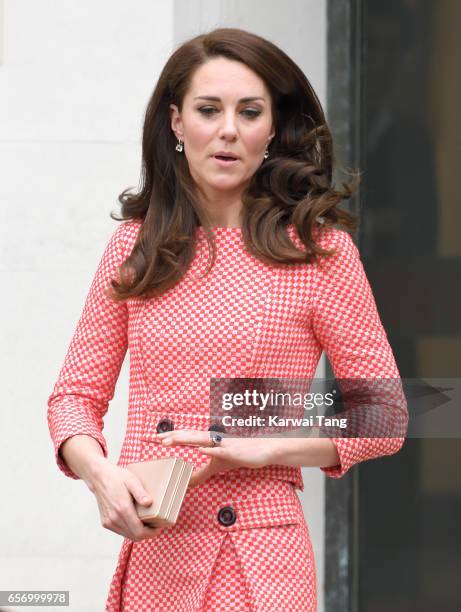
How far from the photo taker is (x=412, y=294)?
4785 mm

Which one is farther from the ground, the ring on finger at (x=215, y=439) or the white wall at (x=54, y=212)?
the white wall at (x=54, y=212)

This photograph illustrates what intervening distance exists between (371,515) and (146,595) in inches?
91.4

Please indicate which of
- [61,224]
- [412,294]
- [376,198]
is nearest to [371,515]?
[412,294]

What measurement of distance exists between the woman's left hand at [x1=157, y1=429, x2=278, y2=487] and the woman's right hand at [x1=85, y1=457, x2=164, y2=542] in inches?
4.1

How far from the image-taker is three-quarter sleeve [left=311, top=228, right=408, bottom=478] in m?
2.73

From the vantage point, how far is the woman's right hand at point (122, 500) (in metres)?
2.52

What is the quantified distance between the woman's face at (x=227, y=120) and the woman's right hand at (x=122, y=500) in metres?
0.69

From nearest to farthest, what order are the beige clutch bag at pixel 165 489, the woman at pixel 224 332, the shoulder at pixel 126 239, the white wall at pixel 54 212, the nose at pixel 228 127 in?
the beige clutch bag at pixel 165 489 < the woman at pixel 224 332 < the nose at pixel 228 127 < the shoulder at pixel 126 239 < the white wall at pixel 54 212

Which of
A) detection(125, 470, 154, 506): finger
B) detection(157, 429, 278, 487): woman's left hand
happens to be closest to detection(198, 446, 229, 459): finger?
detection(157, 429, 278, 487): woman's left hand

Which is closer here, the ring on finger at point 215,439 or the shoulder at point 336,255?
the ring on finger at point 215,439

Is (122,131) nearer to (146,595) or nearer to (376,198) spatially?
(376,198)

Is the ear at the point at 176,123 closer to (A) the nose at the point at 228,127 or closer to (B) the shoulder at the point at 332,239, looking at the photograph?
(A) the nose at the point at 228,127

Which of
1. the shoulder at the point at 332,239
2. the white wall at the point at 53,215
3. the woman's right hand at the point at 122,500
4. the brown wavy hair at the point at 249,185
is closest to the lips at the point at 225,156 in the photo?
the brown wavy hair at the point at 249,185

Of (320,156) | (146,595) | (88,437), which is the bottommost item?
(146,595)
